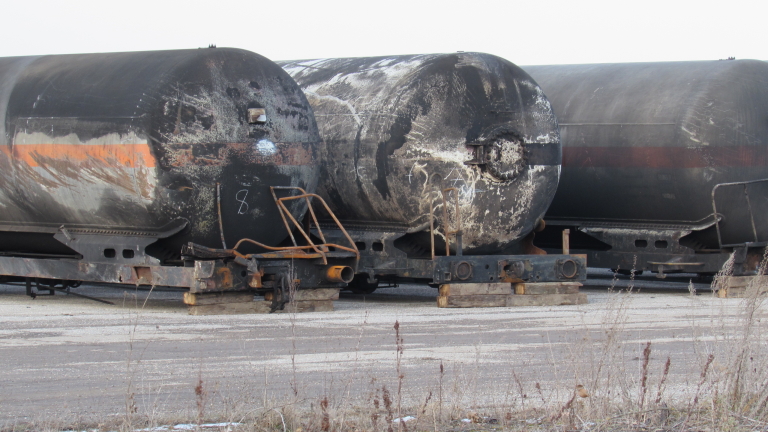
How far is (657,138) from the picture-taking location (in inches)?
572

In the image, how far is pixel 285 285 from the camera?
11.8 metres

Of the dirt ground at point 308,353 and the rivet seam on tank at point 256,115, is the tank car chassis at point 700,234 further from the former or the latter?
the rivet seam on tank at point 256,115

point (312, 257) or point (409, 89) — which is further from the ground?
point (409, 89)

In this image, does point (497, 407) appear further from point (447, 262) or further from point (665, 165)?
point (665, 165)

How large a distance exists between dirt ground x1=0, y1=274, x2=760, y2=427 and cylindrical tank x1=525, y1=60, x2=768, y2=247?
1916 mm

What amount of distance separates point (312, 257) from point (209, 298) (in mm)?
1215

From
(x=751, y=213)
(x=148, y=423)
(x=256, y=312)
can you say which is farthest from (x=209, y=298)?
(x=751, y=213)

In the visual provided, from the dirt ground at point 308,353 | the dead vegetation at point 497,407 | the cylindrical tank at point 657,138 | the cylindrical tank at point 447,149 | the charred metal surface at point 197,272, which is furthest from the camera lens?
the cylindrical tank at point 657,138

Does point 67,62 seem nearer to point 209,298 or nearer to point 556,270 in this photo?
point 209,298

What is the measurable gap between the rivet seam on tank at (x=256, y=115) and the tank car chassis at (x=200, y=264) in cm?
78

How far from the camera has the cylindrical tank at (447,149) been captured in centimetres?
1262

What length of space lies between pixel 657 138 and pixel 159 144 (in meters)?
6.77

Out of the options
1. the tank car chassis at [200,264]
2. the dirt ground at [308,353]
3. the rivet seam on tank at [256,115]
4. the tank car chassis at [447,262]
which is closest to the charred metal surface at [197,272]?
the tank car chassis at [200,264]

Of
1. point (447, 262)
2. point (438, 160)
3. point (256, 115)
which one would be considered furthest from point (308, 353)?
point (438, 160)
